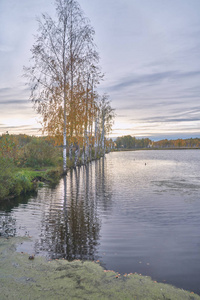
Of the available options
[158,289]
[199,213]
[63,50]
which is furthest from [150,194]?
[63,50]

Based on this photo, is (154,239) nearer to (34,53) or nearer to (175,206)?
(175,206)

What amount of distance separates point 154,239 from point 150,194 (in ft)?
26.2

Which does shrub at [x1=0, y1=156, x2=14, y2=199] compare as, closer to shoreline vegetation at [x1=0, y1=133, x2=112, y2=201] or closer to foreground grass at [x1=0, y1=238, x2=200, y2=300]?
shoreline vegetation at [x1=0, y1=133, x2=112, y2=201]

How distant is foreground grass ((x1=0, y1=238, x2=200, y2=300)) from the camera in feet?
15.3

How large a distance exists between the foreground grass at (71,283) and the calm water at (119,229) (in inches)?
20.4

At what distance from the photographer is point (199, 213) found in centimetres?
1151

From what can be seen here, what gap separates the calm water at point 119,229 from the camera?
6395 mm

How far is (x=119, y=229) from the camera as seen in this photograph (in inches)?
364

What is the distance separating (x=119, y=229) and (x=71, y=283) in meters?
4.40

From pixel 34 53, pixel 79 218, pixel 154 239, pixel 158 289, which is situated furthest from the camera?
pixel 34 53

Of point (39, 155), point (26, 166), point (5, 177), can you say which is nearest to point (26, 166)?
point (26, 166)

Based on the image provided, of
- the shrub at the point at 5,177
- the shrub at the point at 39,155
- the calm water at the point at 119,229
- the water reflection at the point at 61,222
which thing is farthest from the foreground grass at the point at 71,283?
the shrub at the point at 39,155

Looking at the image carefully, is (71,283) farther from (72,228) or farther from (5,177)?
(5,177)

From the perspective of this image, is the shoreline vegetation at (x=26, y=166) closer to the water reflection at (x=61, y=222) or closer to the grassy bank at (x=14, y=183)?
the grassy bank at (x=14, y=183)
